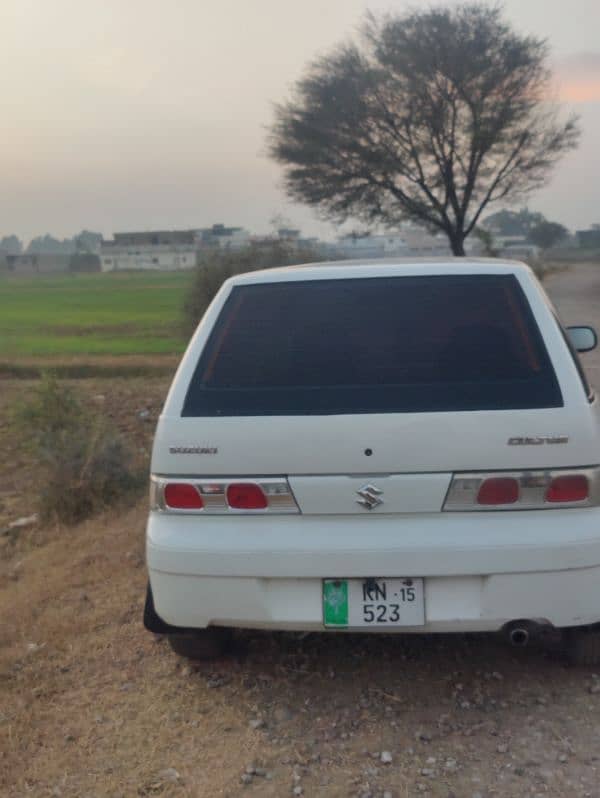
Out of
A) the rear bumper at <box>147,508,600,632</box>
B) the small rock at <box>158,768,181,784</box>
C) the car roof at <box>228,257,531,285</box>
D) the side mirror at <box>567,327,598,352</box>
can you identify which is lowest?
the small rock at <box>158,768,181,784</box>

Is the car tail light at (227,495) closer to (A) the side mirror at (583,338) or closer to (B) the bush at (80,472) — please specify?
(A) the side mirror at (583,338)

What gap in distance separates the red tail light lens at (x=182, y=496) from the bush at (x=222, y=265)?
548 inches

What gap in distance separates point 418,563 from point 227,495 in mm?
719

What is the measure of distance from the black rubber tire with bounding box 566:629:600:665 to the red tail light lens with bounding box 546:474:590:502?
→ 62 cm

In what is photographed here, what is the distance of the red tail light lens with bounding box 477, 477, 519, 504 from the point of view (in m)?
3.26

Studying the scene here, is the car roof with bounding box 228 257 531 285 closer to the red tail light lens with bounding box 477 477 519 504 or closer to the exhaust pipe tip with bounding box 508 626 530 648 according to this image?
the red tail light lens with bounding box 477 477 519 504

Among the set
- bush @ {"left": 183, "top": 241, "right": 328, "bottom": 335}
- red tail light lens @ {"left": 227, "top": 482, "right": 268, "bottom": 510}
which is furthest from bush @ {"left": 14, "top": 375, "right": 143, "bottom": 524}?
bush @ {"left": 183, "top": 241, "right": 328, "bottom": 335}

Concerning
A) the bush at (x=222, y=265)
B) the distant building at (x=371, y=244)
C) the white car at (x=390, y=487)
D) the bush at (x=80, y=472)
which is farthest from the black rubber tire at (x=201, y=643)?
the distant building at (x=371, y=244)

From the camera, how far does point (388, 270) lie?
Answer: 3797mm

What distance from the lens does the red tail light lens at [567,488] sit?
3.26 m

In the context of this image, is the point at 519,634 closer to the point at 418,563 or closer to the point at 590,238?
the point at 418,563

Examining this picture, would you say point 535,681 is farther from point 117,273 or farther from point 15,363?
point 117,273

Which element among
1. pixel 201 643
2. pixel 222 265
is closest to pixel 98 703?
pixel 201 643

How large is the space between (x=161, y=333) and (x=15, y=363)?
21.5 feet
